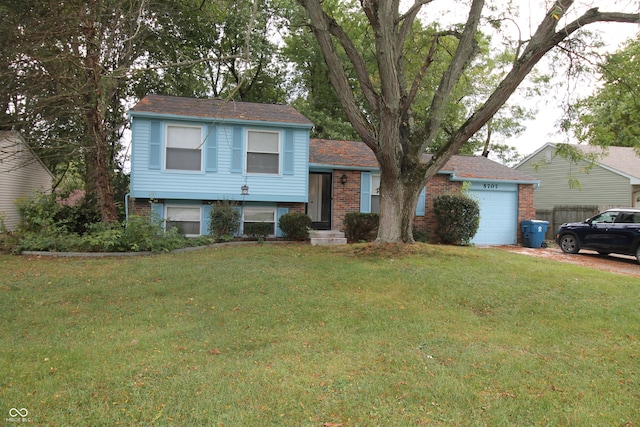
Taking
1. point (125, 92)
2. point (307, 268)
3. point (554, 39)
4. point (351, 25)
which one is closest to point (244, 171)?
point (307, 268)

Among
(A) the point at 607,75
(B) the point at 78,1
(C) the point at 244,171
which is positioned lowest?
(C) the point at 244,171

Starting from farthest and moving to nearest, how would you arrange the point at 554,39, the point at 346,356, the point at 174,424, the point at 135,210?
the point at 135,210 < the point at 554,39 < the point at 346,356 < the point at 174,424

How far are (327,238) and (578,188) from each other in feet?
42.4

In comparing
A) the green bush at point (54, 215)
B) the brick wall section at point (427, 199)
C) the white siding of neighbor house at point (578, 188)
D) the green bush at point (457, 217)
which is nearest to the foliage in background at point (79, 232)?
the green bush at point (54, 215)

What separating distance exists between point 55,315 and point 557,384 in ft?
18.4

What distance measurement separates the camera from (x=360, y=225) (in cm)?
1282

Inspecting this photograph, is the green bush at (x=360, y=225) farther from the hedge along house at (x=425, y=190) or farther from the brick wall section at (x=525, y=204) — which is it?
the brick wall section at (x=525, y=204)

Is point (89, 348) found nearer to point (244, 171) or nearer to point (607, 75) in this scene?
point (244, 171)

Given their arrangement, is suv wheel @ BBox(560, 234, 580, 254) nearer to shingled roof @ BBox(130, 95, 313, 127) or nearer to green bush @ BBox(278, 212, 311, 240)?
green bush @ BBox(278, 212, 311, 240)

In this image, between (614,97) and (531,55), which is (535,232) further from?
(531,55)

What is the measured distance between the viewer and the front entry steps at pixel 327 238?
38.0 ft

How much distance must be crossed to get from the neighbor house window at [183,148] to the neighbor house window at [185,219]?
1.33 meters

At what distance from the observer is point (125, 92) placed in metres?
18.2

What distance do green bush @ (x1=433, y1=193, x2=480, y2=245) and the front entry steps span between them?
13.4 ft
